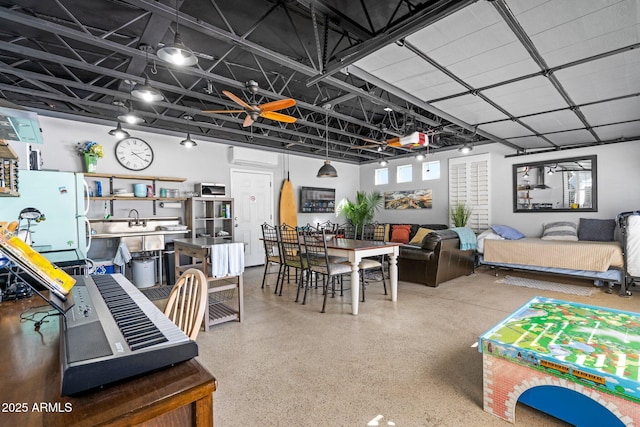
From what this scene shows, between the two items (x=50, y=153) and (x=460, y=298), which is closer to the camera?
(x=460, y=298)

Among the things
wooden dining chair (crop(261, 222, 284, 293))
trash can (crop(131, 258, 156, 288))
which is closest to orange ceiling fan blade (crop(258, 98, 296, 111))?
wooden dining chair (crop(261, 222, 284, 293))

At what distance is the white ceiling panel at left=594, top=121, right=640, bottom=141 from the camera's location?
15.7ft

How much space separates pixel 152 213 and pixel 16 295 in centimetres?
476

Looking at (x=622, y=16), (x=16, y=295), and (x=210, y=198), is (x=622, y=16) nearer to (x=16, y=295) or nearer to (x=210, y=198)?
(x=16, y=295)

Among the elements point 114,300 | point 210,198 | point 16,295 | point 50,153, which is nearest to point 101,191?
point 50,153

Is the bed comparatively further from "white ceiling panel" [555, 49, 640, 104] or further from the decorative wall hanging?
"white ceiling panel" [555, 49, 640, 104]

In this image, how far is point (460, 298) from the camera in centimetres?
443

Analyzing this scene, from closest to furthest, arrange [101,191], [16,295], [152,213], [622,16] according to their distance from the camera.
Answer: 1. [16,295]
2. [622,16]
3. [101,191]
4. [152,213]

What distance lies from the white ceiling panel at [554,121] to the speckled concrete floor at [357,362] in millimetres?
Result: 2638

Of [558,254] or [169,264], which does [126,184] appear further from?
[558,254]

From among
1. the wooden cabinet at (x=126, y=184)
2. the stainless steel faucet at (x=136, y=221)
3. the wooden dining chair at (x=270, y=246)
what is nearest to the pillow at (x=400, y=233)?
the wooden dining chair at (x=270, y=246)

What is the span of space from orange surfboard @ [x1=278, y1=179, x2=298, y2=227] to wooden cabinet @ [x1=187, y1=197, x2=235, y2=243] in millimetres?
1496

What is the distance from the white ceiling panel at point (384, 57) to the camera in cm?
272

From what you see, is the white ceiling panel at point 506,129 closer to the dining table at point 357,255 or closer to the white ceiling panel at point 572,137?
the white ceiling panel at point 572,137
